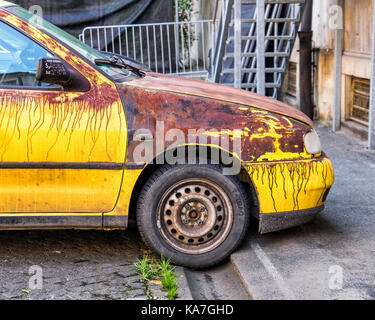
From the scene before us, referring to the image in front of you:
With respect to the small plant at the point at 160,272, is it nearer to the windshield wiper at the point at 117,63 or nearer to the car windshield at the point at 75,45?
the car windshield at the point at 75,45

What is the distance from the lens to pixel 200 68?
14.9 metres

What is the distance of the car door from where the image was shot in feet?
15.5

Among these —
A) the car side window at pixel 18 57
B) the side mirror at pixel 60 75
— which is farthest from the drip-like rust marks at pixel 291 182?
the car side window at pixel 18 57

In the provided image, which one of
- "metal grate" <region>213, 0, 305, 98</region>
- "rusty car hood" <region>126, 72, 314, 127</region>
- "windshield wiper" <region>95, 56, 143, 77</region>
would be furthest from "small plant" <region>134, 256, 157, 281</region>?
"metal grate" <region>213, 0, 305, 98</region>

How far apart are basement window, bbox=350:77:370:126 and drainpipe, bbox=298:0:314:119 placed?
107cm

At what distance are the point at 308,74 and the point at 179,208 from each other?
6358 mm

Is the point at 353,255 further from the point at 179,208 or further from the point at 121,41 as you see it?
the point at 121,41

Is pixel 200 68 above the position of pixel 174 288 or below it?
above

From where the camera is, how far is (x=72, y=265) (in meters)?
5.03

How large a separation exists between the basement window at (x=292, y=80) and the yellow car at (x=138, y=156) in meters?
7.40

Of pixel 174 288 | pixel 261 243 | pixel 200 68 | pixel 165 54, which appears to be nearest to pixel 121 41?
pixel 165 54

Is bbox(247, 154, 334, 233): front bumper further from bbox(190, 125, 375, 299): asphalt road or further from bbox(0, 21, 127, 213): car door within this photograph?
bbox(0, 21, 127, 213): car door

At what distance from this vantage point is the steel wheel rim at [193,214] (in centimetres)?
489
